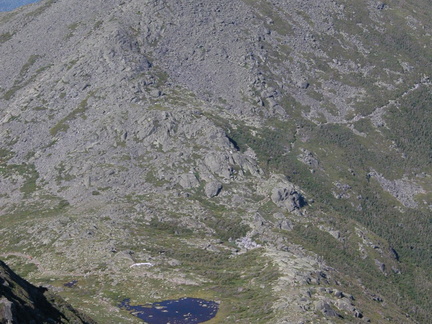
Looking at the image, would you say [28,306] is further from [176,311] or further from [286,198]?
[286,198]

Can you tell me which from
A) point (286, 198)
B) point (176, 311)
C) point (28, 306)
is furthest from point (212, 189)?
point (28, 306)

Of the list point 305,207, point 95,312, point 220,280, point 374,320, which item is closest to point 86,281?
point 95,312

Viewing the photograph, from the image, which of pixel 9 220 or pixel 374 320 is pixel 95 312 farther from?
pixel 9 220

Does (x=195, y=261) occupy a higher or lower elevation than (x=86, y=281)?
lower

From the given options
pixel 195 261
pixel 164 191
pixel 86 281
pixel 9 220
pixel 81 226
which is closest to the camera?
pixel 86 281

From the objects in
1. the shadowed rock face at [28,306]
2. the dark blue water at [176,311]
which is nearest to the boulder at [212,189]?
the dark blue water at [176,311]

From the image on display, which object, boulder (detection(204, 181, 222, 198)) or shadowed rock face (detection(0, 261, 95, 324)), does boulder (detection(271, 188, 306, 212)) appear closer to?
boulder (detection(204, 181, 222, 198))

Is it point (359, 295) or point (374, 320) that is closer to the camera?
point (374, 320)
